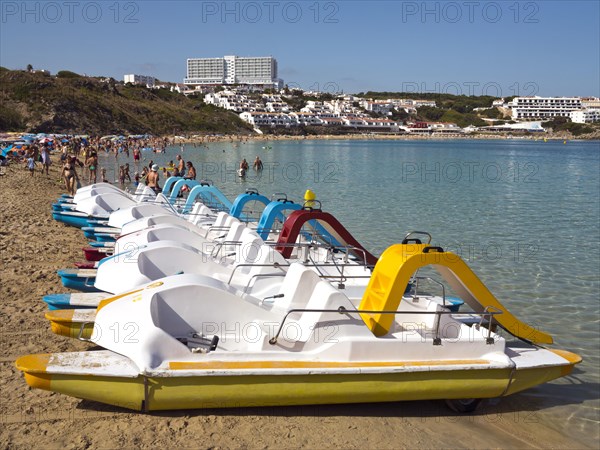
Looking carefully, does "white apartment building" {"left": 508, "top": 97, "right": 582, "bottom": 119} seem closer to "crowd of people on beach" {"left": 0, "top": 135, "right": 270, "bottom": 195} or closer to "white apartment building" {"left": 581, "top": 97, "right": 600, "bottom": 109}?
"white apartment building" {"left": 581, "top": 97, "right": 600, "bottom": 109}

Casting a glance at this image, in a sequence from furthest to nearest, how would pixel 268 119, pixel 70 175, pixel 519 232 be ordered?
pixel 268 119 → pixel 70 175 → pixel 519 232

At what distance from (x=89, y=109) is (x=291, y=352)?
3616 inches

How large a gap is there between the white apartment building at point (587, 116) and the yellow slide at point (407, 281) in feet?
633

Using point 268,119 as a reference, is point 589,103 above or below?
above

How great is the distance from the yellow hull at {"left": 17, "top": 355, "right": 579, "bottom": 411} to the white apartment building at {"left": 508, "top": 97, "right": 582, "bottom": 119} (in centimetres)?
19611

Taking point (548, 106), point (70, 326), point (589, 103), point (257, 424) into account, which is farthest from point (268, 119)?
point (257, 424)

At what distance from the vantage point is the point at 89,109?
8988 centimetres

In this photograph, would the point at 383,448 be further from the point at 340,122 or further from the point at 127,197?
the point at 340,122

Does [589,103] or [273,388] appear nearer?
[273,388]

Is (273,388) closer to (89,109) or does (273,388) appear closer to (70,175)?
(70,175)

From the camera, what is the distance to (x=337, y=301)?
5.98 m

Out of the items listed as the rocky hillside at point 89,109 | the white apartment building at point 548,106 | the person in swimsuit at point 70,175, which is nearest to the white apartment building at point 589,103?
the white apartment building at point 548,106

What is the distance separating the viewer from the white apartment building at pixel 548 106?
187125 mm

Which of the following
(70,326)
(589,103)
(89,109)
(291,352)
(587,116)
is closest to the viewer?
(291,352)
